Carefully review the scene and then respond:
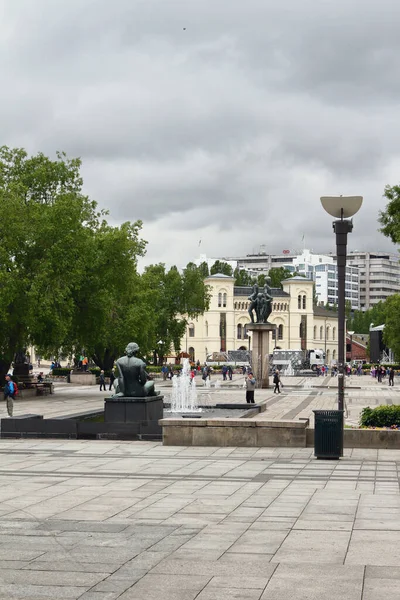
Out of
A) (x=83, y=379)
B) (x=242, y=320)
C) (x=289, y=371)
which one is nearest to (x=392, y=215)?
(x=83, y=379)

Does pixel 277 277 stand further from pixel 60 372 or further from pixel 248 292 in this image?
pixel 60 372

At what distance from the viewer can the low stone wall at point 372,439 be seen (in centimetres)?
2002

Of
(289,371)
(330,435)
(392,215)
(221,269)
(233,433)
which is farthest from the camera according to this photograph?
(221,269)

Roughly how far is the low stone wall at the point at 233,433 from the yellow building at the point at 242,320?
12877 centimetres

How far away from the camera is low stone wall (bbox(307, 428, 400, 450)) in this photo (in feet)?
65.7

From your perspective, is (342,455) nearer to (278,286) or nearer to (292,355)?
(292,355)

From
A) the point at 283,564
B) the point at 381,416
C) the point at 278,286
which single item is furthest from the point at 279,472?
the point at 278,286

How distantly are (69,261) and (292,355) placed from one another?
229 feet

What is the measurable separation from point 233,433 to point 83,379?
166 ft

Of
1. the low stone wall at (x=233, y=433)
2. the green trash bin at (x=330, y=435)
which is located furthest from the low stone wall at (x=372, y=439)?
the green trash bin at (x=330, y=435)

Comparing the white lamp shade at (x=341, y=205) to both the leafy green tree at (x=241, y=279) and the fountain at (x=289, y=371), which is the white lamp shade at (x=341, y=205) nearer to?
the fountain at (x=289, y=371)

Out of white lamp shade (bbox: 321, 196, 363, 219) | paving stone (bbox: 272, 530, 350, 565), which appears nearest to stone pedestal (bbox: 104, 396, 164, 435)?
white lamp shade (bbox: 321, 196, 363, 219)

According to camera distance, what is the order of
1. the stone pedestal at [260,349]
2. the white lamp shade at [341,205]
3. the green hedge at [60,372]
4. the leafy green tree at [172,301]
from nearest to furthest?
the white lamp shade at [341,205] < the stone pedestal at [260,349] < the green hedge at [60,372] < the leafy green tree at [172,301]

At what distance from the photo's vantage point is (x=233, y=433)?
2078 cm
